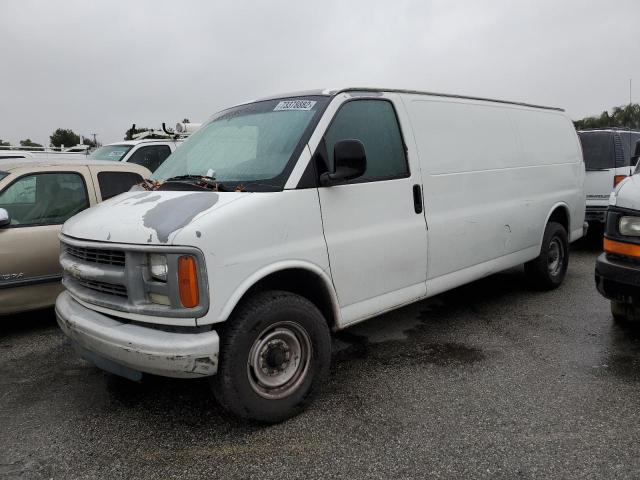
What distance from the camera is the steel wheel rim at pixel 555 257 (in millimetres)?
6023

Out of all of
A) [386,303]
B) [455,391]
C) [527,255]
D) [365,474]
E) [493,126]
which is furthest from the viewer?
[527,255]

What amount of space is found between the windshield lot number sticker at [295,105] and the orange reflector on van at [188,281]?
1458 millimetres

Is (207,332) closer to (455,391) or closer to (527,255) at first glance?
(455,391)

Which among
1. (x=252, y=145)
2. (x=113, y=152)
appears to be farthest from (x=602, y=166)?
(x=113, y=152)

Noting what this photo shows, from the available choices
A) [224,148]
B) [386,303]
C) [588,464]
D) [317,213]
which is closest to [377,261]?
[386,303]

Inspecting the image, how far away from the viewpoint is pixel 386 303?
3830 millimetres

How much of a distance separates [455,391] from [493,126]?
8.90 feet

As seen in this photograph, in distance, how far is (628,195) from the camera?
4074 mm

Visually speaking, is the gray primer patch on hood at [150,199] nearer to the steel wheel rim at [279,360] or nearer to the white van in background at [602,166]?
the steel wheel rim at [279,360]

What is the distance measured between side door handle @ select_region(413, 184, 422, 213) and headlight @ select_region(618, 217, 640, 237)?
153 cm

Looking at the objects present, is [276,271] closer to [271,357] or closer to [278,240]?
[278,240]

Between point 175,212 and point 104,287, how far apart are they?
26.1 inches

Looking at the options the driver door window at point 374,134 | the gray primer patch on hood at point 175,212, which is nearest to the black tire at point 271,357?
the gray primer patch on hood at point 175,212

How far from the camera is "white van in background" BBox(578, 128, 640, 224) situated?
830cm
